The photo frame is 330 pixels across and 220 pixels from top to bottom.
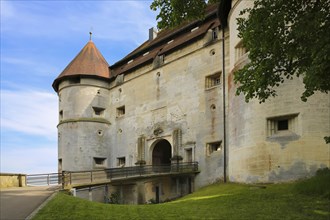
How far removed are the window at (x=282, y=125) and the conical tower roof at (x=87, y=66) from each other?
61.1ft

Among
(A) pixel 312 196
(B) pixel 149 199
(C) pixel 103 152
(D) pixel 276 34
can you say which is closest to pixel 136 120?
(C) pixel 103 152

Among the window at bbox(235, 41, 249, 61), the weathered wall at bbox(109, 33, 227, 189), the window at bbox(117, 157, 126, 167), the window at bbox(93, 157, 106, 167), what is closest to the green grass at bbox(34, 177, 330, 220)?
the window at bbox(235, 41, 249, 61)

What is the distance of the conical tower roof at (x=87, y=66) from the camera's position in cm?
3106

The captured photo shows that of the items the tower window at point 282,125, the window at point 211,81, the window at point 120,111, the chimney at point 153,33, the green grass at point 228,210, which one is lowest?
the green grass at point 228,210

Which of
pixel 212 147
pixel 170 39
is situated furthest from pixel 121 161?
pixel 170 39

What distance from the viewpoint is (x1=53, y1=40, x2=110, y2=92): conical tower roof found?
31.1 meters

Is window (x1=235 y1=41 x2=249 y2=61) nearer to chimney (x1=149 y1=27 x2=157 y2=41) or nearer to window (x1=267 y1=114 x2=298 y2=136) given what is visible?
window (x1=267 y1=114 x2=298 y2=136)

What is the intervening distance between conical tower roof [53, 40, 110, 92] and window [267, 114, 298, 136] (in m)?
18.6

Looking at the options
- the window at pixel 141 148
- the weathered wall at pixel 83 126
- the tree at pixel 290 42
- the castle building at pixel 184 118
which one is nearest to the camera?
the tree at pixel 290 42

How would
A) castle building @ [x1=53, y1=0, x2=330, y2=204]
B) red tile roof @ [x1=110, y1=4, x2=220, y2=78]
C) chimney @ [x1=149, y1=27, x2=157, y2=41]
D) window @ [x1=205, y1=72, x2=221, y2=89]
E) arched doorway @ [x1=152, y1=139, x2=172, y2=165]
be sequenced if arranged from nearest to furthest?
castle building @ [x1=53, y1=0, x2=330, y2=204] < window @ [x1=205, y1=72, x2=221, y2=89] < red tile roof @ [x1=110, y1=4, x2=220, y2=78] < arched doorway @ [x1=152, y1=139, x2=172, y2=165] < chimney @ [x1=149, y1=27, x2=157, y2=41]

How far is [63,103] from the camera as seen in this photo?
3161 centimetres

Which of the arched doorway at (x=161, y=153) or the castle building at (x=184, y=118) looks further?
the arched doorway at (x=161, y=153)

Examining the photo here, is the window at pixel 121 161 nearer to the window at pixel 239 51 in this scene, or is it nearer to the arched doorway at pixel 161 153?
the arched doorway at pixel 161 153

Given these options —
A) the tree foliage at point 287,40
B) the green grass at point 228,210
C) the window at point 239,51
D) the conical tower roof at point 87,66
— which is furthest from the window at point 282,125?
the conical tower roof at point 87,66
